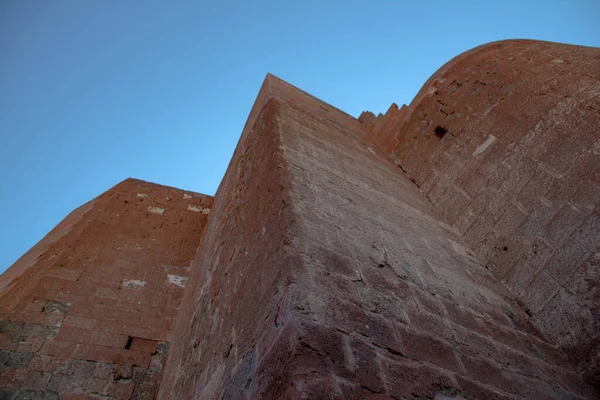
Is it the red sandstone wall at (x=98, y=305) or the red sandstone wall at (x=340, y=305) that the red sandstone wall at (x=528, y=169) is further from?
the red sandstone wall at (x=98, y=305)

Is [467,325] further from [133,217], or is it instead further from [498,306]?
[133,217]

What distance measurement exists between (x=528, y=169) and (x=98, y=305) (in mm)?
3838

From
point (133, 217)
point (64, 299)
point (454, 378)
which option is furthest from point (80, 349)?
point (454, 378)

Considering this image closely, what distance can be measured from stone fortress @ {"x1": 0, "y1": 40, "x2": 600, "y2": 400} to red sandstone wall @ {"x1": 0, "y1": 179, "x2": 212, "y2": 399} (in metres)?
0.02

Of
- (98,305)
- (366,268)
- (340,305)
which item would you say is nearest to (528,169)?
(366,268)

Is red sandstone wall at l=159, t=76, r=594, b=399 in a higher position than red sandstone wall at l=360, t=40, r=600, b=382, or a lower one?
lower

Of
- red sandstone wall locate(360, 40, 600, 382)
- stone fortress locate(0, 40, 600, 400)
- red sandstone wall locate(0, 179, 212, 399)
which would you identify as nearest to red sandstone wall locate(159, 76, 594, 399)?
stone fortress locate(0, 40, 600, 400)

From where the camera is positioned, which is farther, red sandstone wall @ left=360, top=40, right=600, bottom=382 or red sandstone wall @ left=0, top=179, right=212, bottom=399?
red sandstone wall @ left=0, top=179, right=212, bottom=399

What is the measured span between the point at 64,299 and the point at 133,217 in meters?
1.57

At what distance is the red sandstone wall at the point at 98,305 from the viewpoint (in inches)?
129

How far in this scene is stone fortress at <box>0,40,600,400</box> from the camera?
5.48 ft

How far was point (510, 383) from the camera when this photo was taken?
1854 millimetres

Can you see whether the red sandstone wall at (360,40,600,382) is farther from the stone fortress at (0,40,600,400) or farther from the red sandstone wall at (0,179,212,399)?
the red sandstone wall at (0,179,212,399)

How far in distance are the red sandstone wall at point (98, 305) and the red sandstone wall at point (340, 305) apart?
17.8 inches
